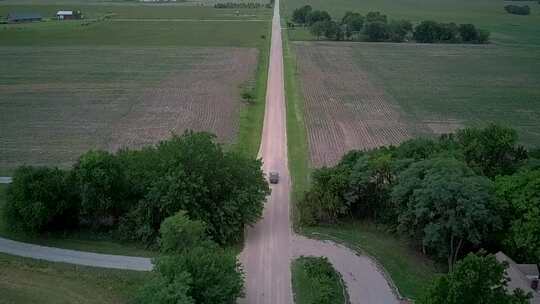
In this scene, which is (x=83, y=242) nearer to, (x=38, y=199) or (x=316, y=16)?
(x=38, y=199)

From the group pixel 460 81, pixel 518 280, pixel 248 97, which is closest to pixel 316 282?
pixel 518 280

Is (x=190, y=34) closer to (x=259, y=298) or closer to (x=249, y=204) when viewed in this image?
(x=249, y=204)

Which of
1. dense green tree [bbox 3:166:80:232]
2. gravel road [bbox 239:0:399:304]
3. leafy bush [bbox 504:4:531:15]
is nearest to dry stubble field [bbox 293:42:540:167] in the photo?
gravel road [bbox 239:0:399:304]

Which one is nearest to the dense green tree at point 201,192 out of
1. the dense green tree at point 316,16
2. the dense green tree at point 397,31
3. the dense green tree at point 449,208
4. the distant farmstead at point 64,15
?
the dense green tree at point 449,208

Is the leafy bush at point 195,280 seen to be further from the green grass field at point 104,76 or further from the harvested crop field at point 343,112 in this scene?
the green grass field at point 104,76

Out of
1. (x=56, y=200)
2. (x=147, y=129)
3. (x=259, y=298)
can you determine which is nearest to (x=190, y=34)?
(x=147, y=129)

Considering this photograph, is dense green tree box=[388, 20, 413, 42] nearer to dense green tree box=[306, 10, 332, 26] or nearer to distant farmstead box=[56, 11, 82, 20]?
dense green tree box=[306, 10, 332, 26]
